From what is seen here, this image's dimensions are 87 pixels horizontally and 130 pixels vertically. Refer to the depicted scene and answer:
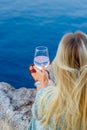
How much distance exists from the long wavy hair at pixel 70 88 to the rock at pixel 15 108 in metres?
0.88

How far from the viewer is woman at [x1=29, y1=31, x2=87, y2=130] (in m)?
1.50

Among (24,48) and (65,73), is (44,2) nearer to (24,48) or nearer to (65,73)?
(24,48)

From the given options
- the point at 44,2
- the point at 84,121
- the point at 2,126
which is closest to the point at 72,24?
the point at 44,2

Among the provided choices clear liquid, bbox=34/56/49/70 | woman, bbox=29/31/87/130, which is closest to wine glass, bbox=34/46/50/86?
clear liquid, bbox=34/56/49/70

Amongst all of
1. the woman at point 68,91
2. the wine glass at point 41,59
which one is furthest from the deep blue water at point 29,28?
the woman at point 68,91

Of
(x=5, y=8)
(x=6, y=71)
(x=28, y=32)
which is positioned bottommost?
(x=6, y=71)

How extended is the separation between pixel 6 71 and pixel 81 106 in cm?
447

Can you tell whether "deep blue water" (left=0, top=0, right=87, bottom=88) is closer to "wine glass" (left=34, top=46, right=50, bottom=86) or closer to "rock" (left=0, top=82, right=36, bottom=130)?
"rock" (left=0, top=82, right=36, bottom=130)

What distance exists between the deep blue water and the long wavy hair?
3968 millimetres

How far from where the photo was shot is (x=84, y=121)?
157 cm

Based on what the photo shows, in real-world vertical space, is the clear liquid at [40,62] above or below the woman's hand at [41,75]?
above

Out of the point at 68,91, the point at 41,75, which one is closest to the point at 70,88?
the point at 68,91

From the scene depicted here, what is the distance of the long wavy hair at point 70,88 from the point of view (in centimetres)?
150

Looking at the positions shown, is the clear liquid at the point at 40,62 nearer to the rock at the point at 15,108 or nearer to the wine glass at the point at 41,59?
the wine glass at the point at 41,59
